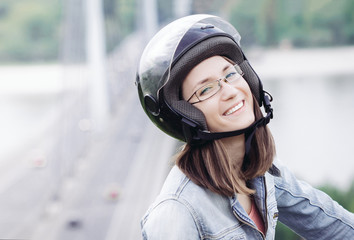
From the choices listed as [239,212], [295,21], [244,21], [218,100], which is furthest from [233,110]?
[295,21]

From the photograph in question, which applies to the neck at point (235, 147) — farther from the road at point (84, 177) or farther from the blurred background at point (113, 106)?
the road at point (84, 177)

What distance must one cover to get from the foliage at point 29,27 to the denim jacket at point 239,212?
18.6 meters

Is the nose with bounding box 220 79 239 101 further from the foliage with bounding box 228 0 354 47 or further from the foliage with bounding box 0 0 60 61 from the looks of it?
the foliage with bounding box 0 0 60 61

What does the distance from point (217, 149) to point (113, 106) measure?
45.1ft

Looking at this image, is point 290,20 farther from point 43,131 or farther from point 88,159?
point 88,159

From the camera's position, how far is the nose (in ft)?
2.16

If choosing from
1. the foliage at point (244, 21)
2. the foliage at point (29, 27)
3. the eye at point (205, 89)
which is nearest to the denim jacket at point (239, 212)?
the eye at point (205, 89)

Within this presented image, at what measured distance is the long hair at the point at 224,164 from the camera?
2.10ft

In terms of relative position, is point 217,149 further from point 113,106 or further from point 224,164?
point 113,106

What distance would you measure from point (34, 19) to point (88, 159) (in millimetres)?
9817

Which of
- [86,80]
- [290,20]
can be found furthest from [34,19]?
[290,20]

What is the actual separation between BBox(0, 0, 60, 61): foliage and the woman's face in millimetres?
18630

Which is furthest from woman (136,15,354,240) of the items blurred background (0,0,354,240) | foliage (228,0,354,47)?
foliage (228,0,354,47)

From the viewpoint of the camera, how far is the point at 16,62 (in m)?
20.9
